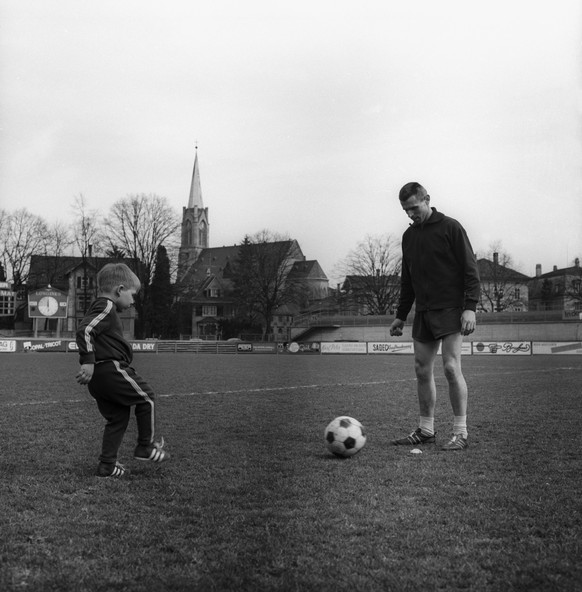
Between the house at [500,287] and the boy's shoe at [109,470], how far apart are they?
74850mm

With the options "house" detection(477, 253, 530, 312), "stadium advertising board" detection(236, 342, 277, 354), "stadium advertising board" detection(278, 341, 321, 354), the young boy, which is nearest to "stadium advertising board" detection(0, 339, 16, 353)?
"stadium advertising board" detection(236, 342, 277, 354)

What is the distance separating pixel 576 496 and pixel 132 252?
194 ft

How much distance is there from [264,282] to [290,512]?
73.9 m

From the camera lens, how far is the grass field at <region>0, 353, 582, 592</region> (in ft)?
9.11

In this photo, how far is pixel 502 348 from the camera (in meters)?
40.0

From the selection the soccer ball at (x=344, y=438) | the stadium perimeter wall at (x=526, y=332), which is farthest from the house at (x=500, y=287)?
the soccer ball at (x=344, y=438)

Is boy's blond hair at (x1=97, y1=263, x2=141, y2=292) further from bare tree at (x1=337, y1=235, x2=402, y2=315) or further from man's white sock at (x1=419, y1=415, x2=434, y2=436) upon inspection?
bare tree at (x1=337, y1=235, x2=402, y2=315)

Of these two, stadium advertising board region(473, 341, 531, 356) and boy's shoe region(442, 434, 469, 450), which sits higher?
boy's shoe region(442, 434, 469, 450)

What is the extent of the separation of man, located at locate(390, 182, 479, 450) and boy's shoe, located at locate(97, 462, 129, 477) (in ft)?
8.25

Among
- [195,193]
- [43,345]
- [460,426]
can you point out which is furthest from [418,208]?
[195,193]

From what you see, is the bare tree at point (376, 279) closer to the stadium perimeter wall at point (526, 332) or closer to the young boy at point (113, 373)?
the stadium perimeter wall at point (526, 332)

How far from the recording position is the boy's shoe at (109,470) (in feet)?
15.4

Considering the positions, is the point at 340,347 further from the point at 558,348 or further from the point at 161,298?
the point at 161,298

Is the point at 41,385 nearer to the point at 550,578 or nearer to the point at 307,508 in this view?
the point at 307,508
